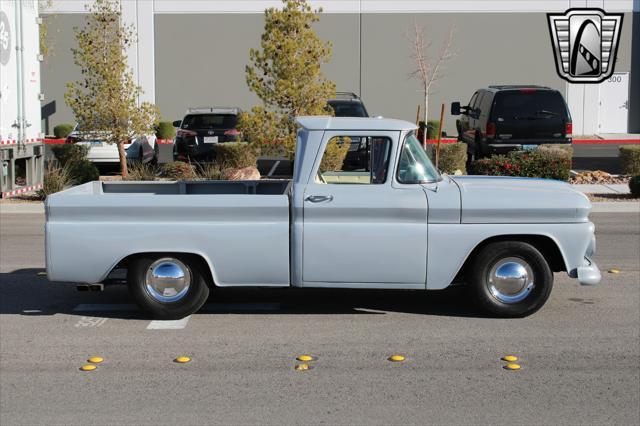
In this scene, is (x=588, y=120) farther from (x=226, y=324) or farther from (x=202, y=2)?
(x=226, y=324)

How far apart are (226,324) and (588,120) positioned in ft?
107

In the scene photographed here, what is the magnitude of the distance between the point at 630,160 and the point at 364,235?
1553cm

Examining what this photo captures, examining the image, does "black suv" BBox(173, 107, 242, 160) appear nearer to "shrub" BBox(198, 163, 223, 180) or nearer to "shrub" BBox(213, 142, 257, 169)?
"shrub" BBox(213, 142, 257, 169)

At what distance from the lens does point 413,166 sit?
8.91m

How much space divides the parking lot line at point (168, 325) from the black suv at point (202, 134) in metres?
14.9

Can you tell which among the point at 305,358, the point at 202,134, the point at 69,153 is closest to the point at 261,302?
the point at 305,358

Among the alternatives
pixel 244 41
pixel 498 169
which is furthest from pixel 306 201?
pixel 244 41

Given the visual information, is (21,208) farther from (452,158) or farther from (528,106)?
(528,106)

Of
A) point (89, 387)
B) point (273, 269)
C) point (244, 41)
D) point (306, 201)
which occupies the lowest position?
point (89, 387)

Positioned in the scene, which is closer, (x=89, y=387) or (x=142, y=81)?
(x=89, y=387)

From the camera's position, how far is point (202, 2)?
37.9 metres

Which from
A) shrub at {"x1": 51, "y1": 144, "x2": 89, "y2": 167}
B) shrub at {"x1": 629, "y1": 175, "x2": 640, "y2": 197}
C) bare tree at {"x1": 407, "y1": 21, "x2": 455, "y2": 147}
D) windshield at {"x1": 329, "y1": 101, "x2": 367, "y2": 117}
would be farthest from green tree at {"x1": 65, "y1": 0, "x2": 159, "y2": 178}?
bare tree at {"x1": 407, "y1": 21, "x2": 455, "y2": 147}

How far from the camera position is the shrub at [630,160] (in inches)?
885

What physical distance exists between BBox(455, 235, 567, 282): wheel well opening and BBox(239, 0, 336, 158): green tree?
1081 centimetres
